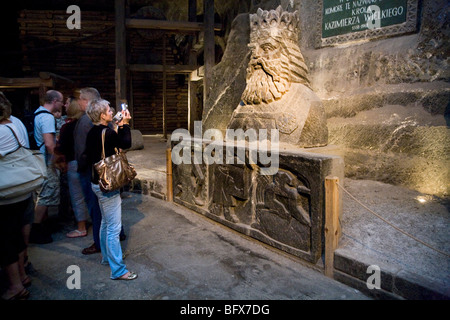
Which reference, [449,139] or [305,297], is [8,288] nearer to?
[305,297]

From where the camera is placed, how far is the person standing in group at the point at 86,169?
3.35 m

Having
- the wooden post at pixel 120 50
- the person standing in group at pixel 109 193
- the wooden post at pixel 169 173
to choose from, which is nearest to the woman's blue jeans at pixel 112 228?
the person standing in group at pixel 109 193

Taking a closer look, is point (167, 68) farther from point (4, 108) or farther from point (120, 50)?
point (4, 108)

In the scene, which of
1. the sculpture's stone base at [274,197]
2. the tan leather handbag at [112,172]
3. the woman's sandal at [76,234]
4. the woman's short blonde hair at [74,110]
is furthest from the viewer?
the woman's sandal at [76,234]

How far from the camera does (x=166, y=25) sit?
9.12 m

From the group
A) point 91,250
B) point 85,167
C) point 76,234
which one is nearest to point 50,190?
point 76,234

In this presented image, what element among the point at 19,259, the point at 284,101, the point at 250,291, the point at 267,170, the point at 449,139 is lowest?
the point at 250,291

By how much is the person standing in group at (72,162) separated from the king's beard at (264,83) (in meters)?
2.34

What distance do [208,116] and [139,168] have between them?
1876mm

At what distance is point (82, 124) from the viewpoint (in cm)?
357

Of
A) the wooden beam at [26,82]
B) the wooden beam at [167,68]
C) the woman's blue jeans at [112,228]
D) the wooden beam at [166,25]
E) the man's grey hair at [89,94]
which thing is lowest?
the woman's blue jeans at [112,228]

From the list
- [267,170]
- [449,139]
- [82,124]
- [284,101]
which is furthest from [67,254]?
[449,139]

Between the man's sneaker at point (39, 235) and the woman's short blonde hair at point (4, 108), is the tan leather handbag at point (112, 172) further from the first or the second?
the man's sneaker at point (39, 235)

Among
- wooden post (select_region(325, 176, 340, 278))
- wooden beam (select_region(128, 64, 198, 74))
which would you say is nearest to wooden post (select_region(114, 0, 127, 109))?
wooden beam (select_region(128, 64, 198, 74))
